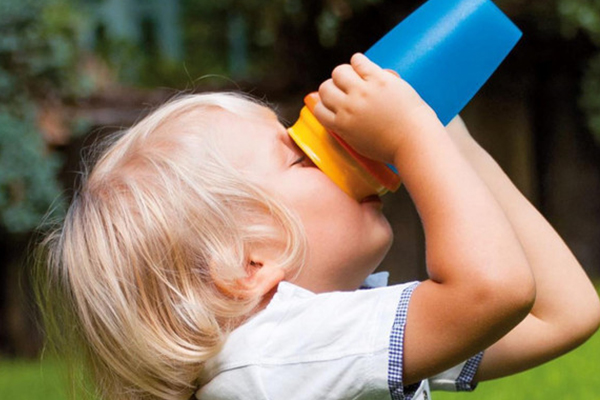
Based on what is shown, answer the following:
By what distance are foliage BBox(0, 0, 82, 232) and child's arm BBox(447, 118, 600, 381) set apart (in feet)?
10.2

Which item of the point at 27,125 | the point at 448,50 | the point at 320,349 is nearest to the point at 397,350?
the point at 320,349

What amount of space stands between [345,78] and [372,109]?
70 mm

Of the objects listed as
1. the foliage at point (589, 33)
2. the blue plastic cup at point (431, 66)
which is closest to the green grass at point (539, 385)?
the blue plastic cup at point (431, 66)

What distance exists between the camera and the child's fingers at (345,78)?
142cm

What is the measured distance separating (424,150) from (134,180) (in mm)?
449

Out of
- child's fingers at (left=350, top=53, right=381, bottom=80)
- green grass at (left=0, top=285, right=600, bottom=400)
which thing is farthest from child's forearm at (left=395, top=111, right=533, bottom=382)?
green grass at (left=0, top=285, right=600, bottom=400)

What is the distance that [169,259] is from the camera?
4.86 ft

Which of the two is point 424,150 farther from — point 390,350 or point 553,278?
point 553,278

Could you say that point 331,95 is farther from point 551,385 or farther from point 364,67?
point 551,385

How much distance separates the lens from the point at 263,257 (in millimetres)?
1493

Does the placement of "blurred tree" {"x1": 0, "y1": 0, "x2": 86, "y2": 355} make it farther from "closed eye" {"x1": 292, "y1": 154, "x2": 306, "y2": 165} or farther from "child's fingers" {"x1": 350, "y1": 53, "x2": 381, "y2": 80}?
"child's fingers" {"x1": 350, "y1": 53, "x2": 381, "y2": 80}

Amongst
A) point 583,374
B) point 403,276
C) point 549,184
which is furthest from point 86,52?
point 583,374

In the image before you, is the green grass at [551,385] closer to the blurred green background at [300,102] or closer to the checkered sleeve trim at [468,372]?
the checkered sleeve trim at [468,372]

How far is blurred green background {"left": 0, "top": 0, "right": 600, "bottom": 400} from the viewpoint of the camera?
14.9ft
